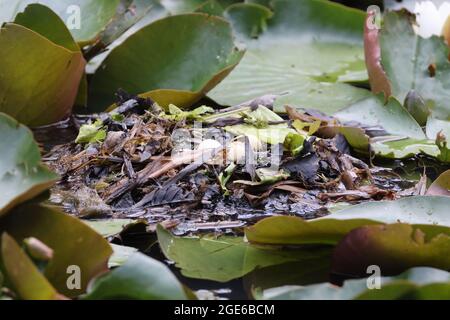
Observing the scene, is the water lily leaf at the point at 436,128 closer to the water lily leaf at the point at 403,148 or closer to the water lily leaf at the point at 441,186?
the water lily leaf at the point at 403,148

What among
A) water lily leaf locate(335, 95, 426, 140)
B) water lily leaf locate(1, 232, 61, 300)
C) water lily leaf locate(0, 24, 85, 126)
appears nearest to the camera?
water lily leaf locate(1, 232, 61, 300)

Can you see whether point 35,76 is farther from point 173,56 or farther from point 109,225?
point 109,225

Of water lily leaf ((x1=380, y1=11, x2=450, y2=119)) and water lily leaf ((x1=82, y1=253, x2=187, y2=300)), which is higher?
water lily leaf ((x1=380, y1=11, x2=450, y2=119))

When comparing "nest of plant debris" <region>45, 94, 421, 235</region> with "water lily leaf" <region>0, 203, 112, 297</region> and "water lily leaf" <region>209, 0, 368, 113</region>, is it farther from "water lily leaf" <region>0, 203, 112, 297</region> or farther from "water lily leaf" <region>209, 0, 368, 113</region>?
"water lily leaf" <region>209, 0, 368, 113</region>

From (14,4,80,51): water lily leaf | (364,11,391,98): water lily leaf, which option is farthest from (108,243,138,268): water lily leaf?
(364,11,391,98): water lily leaf

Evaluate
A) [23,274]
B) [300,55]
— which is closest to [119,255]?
[23,274]

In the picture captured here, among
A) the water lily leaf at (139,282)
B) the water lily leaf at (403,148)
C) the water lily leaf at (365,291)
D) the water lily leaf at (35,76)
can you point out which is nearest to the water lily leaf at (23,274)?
the water lily leaf at (139,282)
